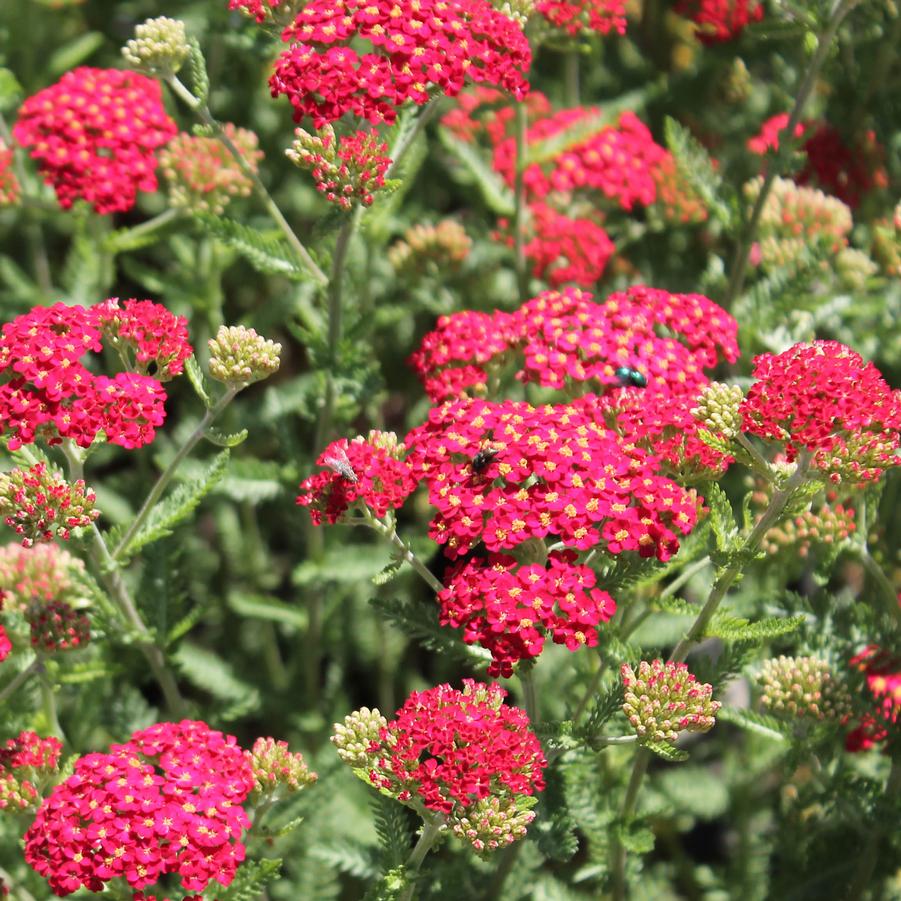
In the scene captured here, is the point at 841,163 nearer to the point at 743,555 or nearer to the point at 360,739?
the point at 743,555

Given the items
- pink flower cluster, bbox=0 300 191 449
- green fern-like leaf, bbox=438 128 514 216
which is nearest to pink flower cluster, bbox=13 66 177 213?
pink flower cluster, bbox=0 300 191 449

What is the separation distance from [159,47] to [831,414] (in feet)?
7.89

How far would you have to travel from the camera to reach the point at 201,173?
5.01m

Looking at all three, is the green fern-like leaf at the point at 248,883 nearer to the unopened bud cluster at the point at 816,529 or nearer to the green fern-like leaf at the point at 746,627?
the green fern-like leaf at the point at 746,627

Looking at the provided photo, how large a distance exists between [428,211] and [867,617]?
292cm

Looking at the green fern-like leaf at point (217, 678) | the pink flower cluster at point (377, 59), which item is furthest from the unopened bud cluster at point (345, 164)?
the green fern-like leaf at point (217, 678)

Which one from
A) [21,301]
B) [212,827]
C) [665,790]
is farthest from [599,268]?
[212,827]

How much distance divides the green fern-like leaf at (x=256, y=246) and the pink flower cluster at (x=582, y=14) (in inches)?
56.5

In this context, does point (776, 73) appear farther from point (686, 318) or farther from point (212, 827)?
point (212, 827)

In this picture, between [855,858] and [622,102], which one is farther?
[622,102]

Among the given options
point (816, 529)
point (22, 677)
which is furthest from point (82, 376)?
point (816, 529)

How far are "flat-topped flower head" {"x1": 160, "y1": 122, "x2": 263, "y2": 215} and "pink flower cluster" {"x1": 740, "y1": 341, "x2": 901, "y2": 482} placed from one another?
245cm

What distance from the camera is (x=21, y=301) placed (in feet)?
19.2

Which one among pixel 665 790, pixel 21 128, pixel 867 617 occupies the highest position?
pixel 21 128
